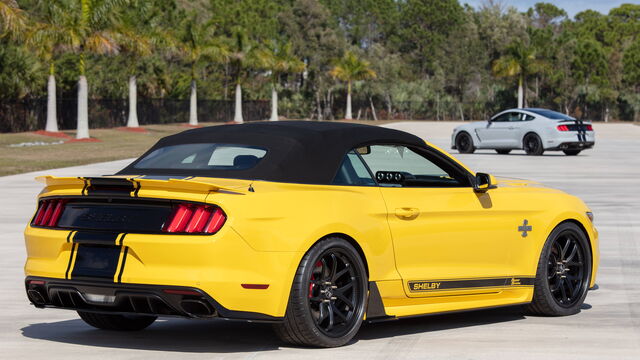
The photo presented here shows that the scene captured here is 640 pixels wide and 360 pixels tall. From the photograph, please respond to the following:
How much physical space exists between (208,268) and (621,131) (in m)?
71.2

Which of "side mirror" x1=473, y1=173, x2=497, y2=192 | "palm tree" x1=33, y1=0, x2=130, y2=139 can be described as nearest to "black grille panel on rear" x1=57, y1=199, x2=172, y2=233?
"side mirror" x1=473, y1=173, x2=497, y2=192

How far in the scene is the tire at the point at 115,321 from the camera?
8.13 meters

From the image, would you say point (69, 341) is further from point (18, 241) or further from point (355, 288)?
point (18, 241)

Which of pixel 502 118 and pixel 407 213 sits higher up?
pixel 502 118

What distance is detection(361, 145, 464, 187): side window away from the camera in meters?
8.48

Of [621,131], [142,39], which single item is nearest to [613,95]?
[621,131]

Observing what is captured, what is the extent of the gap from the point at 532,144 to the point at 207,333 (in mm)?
30756

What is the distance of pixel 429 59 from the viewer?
139 meters

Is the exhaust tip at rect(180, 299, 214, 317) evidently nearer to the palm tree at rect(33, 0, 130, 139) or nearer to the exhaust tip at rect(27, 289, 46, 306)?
the exhaust tip at rect(27, 289, 46, 306)

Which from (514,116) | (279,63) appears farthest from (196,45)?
(514,116)

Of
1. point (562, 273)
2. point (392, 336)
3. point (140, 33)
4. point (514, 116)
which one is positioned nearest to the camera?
point (392, 336)

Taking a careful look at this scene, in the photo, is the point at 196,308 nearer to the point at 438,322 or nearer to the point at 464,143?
the point at 438,322

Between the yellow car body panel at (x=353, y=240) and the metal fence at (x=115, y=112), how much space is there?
5900 cm

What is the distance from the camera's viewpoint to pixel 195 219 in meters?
6.87
